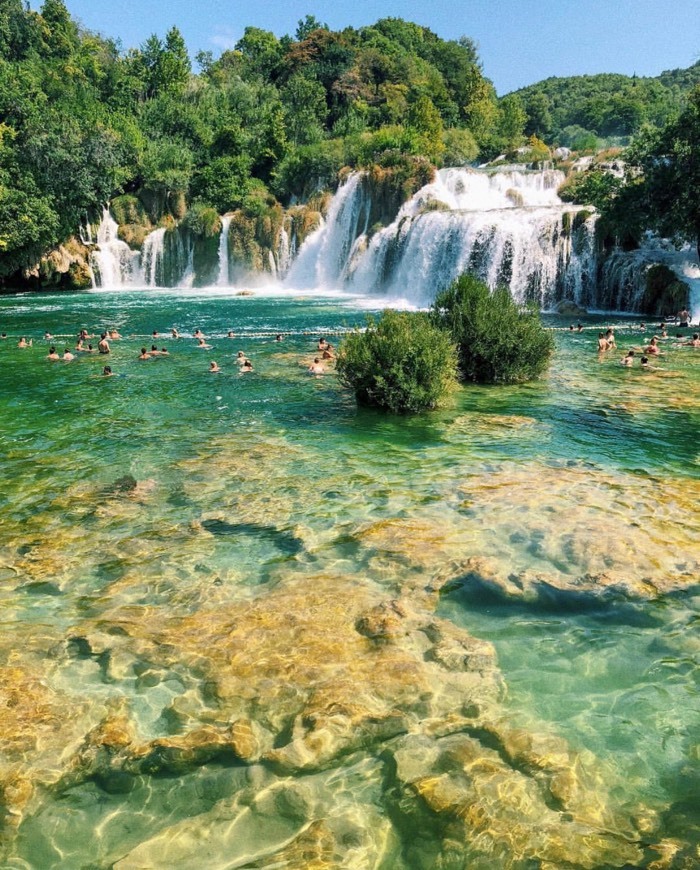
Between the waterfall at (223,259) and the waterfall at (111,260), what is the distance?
21.3 ft

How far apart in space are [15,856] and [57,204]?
48.4 metres

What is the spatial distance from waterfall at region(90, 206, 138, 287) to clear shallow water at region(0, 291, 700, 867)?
3517 centimetres

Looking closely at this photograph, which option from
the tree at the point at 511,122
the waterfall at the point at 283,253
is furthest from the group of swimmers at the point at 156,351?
the tree at the point at 511,122

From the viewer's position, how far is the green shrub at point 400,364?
12.7 meters

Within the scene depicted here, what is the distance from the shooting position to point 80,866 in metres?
3.48

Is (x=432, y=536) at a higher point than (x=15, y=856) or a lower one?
higher

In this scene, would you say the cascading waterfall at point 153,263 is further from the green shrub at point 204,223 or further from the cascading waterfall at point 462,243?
the cascading waterfall at point 462,243

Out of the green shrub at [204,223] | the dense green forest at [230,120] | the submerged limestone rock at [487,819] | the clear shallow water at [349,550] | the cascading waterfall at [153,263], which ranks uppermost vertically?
the dense green forest at [230,120]

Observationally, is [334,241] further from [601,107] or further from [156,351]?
[601,107]

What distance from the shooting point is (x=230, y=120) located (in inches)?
2485

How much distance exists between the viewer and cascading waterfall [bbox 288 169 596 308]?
3006 centimetres

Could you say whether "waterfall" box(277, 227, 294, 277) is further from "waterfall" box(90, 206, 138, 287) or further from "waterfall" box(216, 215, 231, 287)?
"waterfall" box(90, 206, 138, 287)

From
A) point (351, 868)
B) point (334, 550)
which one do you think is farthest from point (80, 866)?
point (334, 550)

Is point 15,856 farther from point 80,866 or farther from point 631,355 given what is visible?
point 631,355
